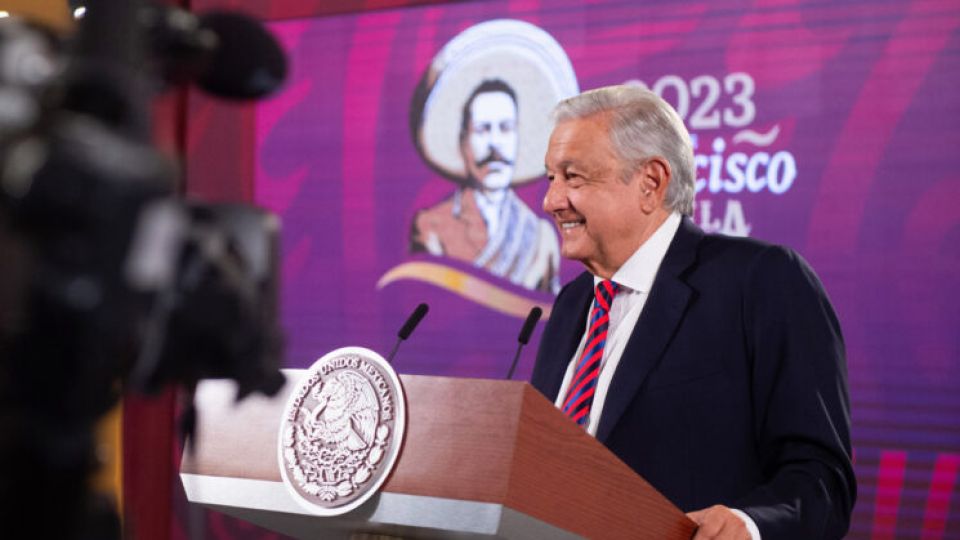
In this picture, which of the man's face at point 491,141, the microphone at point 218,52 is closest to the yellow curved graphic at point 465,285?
the man's face at point 491,141

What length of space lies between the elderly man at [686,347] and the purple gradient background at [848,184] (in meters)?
1.34

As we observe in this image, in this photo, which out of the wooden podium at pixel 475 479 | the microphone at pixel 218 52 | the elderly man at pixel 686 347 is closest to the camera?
the microphone at pixel 218 52

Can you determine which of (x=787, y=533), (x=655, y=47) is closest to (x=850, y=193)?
(x=655, y=47)

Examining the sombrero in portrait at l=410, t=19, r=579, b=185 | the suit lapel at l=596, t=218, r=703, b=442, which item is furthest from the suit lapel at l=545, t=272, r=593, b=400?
the sombrero in portrait at l=410, t=19, r=579, b=185

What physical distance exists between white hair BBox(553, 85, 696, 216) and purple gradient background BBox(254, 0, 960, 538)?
1365mm

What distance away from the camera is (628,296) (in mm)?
2365

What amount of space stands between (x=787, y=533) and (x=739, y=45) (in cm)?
216

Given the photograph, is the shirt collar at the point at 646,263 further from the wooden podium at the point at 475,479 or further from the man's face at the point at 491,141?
the man's face at the point at 491,141

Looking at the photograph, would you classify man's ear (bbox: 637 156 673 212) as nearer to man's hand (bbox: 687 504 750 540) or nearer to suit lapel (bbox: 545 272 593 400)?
suit lapel (bbox: 545 272 593 400)

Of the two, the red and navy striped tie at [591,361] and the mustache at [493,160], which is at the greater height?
the mustache at [493,160]

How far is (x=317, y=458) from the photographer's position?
5.43 ft

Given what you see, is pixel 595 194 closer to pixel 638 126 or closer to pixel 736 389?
pixel 638 126

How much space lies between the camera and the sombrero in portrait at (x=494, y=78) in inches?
158

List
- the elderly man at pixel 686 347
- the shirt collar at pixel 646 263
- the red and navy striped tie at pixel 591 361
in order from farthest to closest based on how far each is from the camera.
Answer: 1. the shirt collar at pixel 646 263
2. the red and navy striped tie at pixel 591 361
3. the elderly man at pixel 686 347
